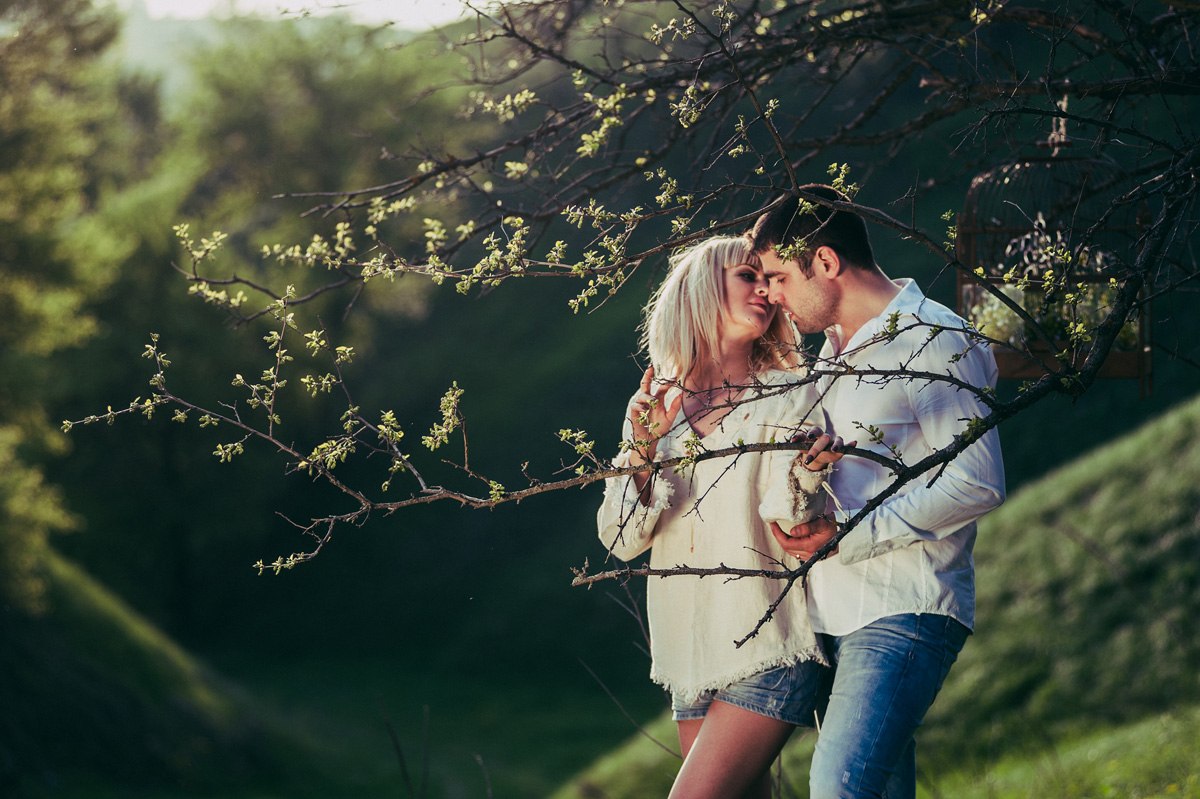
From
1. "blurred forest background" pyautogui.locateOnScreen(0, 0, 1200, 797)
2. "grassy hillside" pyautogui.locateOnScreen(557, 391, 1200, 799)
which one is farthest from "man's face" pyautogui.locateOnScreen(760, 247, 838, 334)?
"grassy hillside" pyautogui.locateOnScreen(557, 391, 1200, 799)

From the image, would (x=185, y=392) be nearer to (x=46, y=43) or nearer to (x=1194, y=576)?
(x=46, y=43)

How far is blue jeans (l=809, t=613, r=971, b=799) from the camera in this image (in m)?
3.20

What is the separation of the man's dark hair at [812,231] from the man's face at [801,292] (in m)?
0.04

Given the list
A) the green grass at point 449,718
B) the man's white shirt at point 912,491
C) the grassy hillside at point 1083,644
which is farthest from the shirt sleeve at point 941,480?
the green grass at point 449,718

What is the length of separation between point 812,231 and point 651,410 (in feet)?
2.24

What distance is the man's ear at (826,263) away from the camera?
3729 millimetres

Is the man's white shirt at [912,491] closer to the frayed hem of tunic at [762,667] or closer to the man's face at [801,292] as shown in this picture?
the frayed hem of tunic at [762,667]

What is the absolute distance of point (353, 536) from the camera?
27781mm

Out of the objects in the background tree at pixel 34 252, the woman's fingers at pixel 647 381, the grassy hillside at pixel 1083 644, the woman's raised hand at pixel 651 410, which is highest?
the background tree at pixel 34 252

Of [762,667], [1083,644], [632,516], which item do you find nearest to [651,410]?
[632,516]

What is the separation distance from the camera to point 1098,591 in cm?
1074

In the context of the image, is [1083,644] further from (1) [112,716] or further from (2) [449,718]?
(2) [449,718]

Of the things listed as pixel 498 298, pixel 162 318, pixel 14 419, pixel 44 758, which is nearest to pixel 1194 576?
pixel 44 758

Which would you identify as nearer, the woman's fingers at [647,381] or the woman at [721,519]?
the woman at [721,519]
